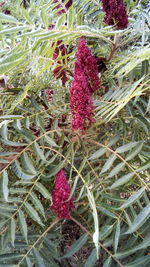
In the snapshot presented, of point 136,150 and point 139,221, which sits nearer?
point 139,221

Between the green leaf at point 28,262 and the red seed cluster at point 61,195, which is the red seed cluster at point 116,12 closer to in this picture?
the red seed cluster at point 61,195

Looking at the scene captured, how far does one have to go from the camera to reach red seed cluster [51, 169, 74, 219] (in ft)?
2.59

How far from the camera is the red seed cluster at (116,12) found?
0.85 meters

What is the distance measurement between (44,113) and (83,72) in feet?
0.65

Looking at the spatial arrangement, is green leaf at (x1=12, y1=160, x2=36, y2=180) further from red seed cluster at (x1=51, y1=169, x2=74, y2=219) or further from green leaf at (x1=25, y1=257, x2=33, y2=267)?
green leaf at (x1=25, y1=257, x2=33, y2=267)

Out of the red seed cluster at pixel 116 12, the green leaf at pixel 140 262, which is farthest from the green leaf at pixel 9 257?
the red seed cluster at pixel 116 12

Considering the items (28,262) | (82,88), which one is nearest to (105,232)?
(28,262)

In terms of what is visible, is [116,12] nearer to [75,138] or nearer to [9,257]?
[75,138]

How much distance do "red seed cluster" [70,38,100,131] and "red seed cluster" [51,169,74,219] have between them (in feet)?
0.41

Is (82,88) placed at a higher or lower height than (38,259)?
higher

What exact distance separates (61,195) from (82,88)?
252 millimetres

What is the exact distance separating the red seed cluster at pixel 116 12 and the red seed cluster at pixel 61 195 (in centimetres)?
40

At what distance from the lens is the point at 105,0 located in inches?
33.4

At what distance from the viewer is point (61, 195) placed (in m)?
0.79
